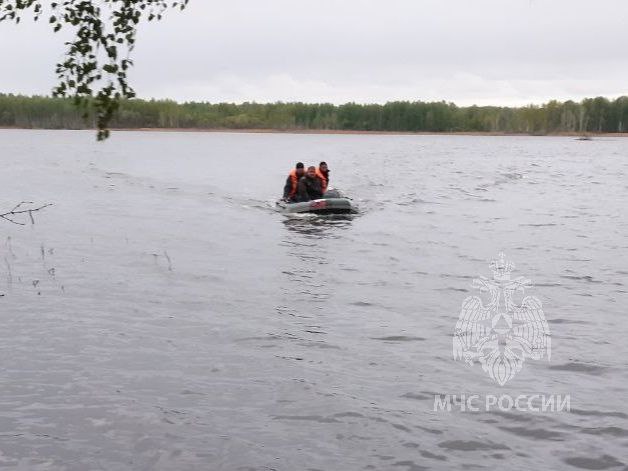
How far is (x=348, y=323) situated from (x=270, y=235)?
10467mm

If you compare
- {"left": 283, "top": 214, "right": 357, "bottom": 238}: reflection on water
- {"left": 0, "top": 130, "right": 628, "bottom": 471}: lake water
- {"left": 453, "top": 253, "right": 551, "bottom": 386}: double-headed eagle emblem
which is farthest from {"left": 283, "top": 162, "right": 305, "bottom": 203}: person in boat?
{"left": 453, "top": 253, "right": 551, "bottom": 386}: double-headed eagle emblem

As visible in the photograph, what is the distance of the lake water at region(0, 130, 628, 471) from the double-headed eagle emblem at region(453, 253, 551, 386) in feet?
0.63

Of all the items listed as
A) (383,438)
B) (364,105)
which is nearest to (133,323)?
(383,438)

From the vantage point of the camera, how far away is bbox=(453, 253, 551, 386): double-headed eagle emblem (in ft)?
36.0

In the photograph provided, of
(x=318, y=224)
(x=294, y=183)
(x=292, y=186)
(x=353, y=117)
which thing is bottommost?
(x=318, y=224)

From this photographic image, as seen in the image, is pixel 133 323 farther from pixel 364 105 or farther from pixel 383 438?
pixel 364 105

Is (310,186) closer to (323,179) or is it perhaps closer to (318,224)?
(323,179)

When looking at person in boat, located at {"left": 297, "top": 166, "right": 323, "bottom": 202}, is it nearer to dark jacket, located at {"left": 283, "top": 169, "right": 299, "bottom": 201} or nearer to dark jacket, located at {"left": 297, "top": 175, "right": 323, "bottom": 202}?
dark jacket, located at {"left": 297, "top": 175, "right": 323, "bottom": 202}

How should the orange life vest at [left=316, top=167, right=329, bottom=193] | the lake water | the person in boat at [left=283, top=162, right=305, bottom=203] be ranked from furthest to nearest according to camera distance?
1. the orange life vest at [left=316, top=167, right=329, bottom=193]
2. the person in boat at [left=283, top=162, right=305, bottom=203]
3. the lake water

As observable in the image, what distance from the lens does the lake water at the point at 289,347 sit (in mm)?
8078

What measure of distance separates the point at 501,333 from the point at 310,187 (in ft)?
51.8

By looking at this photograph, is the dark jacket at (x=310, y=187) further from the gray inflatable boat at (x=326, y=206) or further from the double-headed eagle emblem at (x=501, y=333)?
the double-headed eagle emblem at (x=501, y=333)

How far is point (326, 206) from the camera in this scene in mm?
26297

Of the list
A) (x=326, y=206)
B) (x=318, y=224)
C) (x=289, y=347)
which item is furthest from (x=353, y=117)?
(x=289, y=347)
